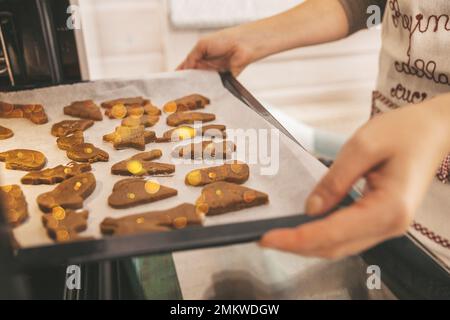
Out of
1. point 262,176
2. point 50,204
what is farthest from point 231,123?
point 50,204

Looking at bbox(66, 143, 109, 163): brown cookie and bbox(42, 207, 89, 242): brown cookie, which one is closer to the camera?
bbox(42, 207, 89, 242): brown cookie

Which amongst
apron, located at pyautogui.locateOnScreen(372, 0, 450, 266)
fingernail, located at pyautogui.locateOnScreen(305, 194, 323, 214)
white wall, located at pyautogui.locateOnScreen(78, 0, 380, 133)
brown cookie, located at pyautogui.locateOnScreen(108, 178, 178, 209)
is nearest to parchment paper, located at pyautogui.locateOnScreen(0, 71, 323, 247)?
brown cookie, located at pyautogui.locateOnScreen(108, 178, 178, 209)

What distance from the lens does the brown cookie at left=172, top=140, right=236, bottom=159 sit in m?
0.89

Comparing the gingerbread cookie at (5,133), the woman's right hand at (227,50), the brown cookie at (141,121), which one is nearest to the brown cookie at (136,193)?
the brown cookie at (141,121)

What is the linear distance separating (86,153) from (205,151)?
241 mm

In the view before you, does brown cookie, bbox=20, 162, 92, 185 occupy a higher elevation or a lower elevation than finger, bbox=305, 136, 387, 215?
lower

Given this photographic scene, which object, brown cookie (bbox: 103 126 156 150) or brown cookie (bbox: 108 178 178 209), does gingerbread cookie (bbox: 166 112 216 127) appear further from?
brown cookie (bbox: 108 178 178 209)

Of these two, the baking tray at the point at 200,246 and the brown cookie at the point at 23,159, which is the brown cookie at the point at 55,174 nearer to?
the brown cookie at the point at 23,159

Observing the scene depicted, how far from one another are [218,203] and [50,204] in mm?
269

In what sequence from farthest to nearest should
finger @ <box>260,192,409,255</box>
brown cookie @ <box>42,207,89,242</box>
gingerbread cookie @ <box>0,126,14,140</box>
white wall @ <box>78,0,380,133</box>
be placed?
white wall @ <box>78,0,380,133</box> → gingerbread cookie @ <box>0,126,14,140</box> → brown cookie @ <box>42,207,89,242</box> → finger @ <box>260,192,409,255</box>

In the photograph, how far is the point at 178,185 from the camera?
80 cm

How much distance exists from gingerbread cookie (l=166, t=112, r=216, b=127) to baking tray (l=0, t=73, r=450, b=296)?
516 mm

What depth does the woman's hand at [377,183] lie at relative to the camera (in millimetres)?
490
